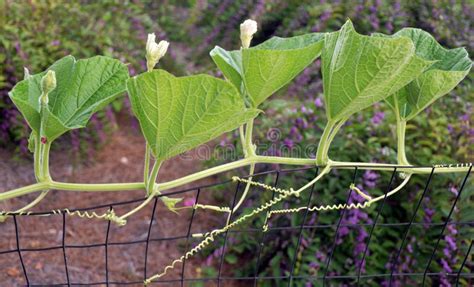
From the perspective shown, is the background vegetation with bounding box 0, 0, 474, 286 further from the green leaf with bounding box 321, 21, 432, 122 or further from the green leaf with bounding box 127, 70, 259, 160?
the green leaf with bounding box 127, 70, 259, 160

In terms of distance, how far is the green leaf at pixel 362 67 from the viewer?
0.72 m

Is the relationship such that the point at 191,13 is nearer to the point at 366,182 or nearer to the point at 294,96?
the point at 294,96

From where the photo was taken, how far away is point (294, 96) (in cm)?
312

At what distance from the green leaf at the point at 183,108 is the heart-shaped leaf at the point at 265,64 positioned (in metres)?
0.07

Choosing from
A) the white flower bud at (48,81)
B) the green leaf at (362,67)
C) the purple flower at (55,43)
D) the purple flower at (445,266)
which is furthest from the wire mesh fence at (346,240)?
the white flower bud at (48,81)

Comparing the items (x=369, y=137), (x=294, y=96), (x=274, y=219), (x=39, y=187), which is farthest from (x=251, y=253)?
(x=39, y=187)

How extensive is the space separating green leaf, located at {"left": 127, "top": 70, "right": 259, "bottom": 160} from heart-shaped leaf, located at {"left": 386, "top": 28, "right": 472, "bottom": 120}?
0.27m

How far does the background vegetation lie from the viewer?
200cm

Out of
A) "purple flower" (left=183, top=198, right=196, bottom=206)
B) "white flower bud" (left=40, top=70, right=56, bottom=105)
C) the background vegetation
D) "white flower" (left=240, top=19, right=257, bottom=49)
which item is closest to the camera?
"white flower bud" (left=40, top=70, right=56, bottom=105)

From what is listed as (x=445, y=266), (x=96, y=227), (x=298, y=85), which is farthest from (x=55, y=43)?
(x=445, y=266)

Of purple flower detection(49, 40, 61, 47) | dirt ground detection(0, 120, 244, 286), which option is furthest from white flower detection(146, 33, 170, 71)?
purple flower detection(49, 40, 61, 47)

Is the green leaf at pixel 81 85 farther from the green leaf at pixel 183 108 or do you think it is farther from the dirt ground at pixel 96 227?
the dirt ground at pixel 96 227

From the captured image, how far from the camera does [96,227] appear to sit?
2.55 meters

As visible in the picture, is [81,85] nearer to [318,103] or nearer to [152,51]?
[152,51]
